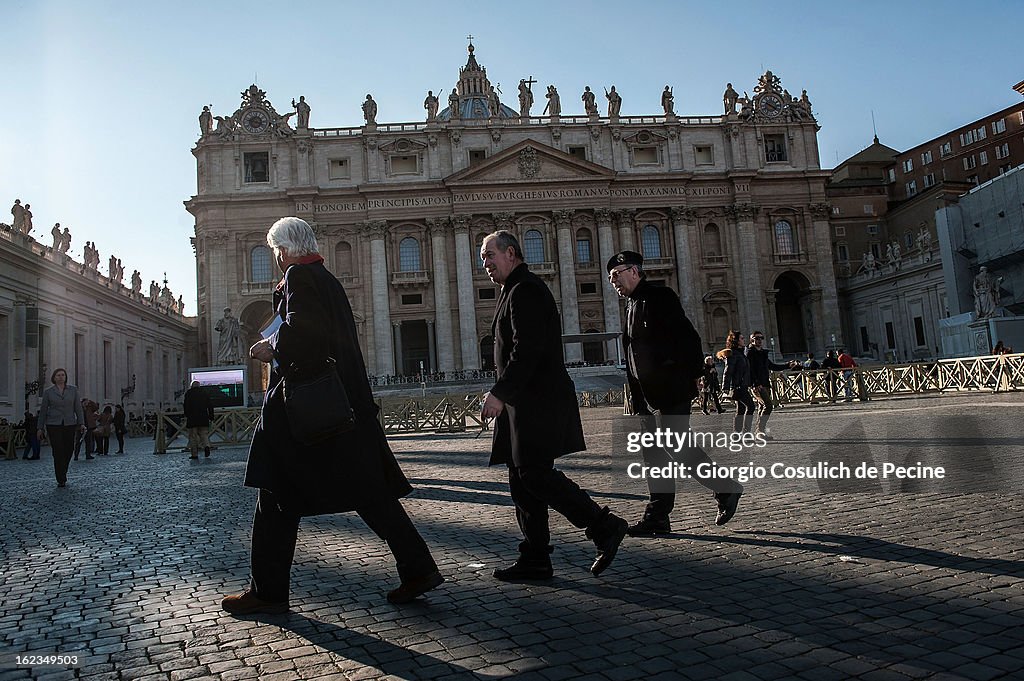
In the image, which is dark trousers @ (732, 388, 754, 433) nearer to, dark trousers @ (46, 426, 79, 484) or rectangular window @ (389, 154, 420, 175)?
dark trousers @ (46, 426, 79, 484)

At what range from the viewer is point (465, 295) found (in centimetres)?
4819

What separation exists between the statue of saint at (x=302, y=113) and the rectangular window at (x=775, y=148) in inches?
1237

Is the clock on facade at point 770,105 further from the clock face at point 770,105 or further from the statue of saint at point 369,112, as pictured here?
the statue of saint at point 369,112

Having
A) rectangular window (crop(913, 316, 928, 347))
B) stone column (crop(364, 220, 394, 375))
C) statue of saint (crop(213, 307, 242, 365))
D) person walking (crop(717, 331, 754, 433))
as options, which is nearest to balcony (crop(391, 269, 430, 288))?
stone column (crop(364, 220, 394, 375))

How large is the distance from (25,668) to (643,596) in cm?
267

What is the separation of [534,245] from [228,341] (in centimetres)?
1992

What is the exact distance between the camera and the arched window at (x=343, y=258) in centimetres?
4875

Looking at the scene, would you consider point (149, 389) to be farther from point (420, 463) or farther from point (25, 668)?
point (25, 668)

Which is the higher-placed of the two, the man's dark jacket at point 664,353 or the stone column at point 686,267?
the stone column at point 686,267

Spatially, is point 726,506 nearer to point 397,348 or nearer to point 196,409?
point 196,409

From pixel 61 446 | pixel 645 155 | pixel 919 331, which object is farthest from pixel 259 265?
pixel 919 331

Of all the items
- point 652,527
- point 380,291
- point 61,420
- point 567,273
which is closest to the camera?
point 652,527

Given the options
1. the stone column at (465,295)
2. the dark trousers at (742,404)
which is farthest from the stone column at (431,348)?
the dark trousers at (742,404)

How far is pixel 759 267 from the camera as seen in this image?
50.5 metres
